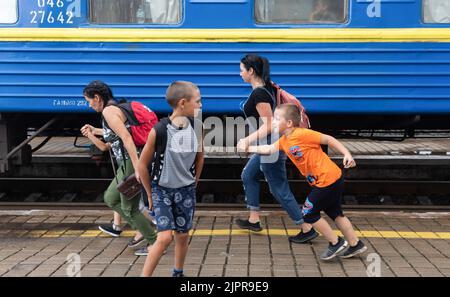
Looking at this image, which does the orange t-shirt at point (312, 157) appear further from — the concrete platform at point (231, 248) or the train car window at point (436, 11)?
the train car window at point (436, 11)

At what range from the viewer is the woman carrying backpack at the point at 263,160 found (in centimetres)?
429

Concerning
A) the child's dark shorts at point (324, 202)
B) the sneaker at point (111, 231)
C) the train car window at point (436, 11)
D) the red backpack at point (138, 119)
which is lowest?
the sneaker at point (111, 231)

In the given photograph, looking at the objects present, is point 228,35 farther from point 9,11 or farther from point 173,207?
point 173,207

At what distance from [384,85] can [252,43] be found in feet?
4.72

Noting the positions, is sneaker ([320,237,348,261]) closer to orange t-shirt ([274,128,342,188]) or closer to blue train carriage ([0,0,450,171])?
orange t-shirt ([274,128,342,188])

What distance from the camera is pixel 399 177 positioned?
7.41 m

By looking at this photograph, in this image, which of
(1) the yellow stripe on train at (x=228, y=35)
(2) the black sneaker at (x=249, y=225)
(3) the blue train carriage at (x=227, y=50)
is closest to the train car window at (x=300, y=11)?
(3) the blue train carriage at (x=227, y=50)

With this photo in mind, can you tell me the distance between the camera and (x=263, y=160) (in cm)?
446

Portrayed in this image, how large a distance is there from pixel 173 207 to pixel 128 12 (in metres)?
2.89

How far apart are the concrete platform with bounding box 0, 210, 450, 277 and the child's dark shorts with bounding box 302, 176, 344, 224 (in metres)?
0.36

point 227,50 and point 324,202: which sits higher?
point 227,50

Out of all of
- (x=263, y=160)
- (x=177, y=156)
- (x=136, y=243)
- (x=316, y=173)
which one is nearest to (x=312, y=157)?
(x=316, y=173)

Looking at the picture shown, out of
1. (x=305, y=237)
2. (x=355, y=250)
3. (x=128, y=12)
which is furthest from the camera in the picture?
(x=128, y=12)

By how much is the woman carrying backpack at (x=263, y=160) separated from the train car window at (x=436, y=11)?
2.08m
